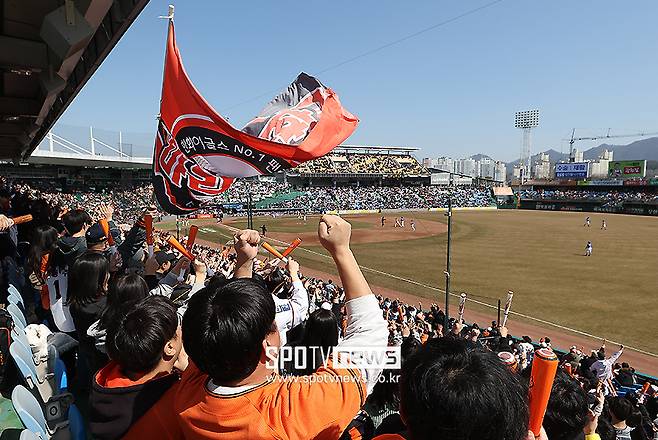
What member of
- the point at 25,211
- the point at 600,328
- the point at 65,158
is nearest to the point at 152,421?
the point at 25,211

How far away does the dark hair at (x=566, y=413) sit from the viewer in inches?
95.7

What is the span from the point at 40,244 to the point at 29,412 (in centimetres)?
420

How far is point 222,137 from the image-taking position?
621 cm

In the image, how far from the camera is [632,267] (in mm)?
25781

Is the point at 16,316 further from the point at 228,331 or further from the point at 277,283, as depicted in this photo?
the point at 228,331

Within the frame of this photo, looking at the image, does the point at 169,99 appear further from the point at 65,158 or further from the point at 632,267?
the point at 65,158

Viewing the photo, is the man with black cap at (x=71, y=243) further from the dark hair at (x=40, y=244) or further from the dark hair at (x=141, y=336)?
the dark hair at (x=141, y=336)

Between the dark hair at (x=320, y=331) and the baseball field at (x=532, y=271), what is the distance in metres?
14.0

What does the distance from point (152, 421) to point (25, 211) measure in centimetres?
1185

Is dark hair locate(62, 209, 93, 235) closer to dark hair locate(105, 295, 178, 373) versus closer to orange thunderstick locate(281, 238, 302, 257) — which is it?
orange thunderstick locate(281, 238, 302, 257)

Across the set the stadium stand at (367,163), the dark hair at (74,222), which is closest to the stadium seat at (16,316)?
the dark hair at (74,222)

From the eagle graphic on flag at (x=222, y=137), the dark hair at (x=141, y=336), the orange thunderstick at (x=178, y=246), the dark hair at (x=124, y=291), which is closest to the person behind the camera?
the dark hair at (x=141, y=336)

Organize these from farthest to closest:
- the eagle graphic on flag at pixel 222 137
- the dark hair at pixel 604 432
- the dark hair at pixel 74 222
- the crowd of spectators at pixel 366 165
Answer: the crowd of spectators at pixel 366 165
the eagle graphic on flag at pixel 222 137
the dark hair at pixel 74 222
the dark hair at pixel 604 432

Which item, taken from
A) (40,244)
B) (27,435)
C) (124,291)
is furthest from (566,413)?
(40,244)
